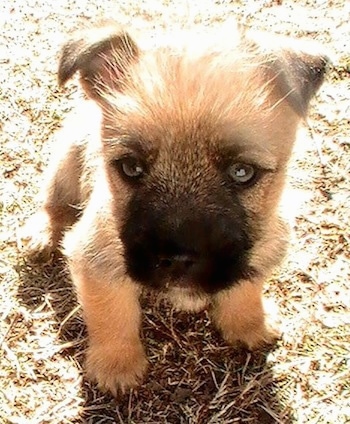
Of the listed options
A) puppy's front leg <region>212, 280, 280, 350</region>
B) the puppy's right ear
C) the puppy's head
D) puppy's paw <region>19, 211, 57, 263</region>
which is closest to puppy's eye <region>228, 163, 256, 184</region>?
the puppy's head

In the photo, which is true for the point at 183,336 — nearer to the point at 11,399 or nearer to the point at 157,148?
the point at 11,399

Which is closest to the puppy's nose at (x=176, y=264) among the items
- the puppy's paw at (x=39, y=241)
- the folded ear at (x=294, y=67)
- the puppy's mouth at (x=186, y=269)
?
the puppy's mouth at (x=186, y=269)

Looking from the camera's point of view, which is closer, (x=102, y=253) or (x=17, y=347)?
(x=102, y=253)

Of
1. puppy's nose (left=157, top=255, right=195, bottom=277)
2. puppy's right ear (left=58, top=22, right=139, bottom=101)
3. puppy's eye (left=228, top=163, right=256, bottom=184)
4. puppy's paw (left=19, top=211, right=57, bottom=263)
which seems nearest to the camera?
puppy's nose (left=157, top=255, right=195, bottom=277)

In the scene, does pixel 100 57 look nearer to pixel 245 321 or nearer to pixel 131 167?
pixel 131 167

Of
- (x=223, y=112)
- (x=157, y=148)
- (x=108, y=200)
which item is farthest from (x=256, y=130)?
(x=108, y=200)

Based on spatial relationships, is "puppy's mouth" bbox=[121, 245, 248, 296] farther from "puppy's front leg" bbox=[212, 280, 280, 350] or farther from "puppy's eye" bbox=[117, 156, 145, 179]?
"puppy's front leg" bbox=[212, 280, 280, 350]

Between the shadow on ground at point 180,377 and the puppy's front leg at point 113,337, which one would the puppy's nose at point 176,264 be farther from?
the shadow on ground at point 180,377
